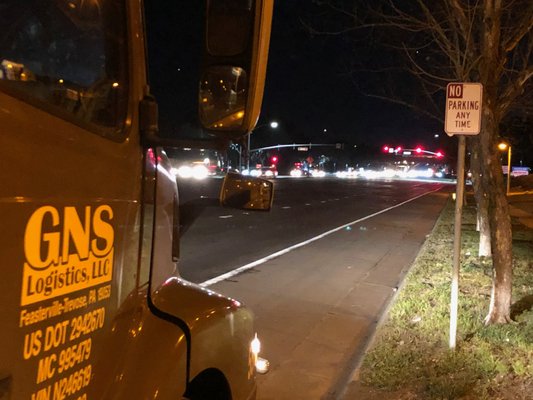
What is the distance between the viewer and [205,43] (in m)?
2.17

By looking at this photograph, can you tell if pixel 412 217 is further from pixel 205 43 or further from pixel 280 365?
pixel 205 43

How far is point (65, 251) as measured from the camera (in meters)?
1.68

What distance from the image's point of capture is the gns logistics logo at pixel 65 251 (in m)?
1.55

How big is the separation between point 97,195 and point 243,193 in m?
0.97

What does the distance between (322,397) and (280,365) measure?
789mm

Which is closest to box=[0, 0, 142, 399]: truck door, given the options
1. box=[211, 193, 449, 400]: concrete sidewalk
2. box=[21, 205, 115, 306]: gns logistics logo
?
box=[21, 205, 115, 306]: gns logistics logo

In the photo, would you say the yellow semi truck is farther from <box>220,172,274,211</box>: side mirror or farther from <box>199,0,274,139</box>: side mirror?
<box>220,172,274,211</box>: side mirror

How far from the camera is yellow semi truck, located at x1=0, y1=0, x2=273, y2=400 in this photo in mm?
1539

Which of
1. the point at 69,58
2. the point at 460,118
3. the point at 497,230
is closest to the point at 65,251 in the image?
the point at 69,58

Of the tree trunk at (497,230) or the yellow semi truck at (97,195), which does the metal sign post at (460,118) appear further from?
the yellow semi truck at (97,195)

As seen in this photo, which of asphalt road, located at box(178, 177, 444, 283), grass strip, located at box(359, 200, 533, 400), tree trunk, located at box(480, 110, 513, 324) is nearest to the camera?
grass strip, located at box(359, 200, 533, 400)

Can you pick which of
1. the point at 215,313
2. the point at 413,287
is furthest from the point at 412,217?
the point at 215,313

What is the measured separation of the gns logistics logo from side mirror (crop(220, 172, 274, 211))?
2.76 ft

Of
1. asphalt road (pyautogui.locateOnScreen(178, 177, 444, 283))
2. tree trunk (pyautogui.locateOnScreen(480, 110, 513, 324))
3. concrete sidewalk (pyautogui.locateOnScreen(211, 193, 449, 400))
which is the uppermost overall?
tree trunk (pyautogui.locateOnScreen(480, 110, 513, 324))
